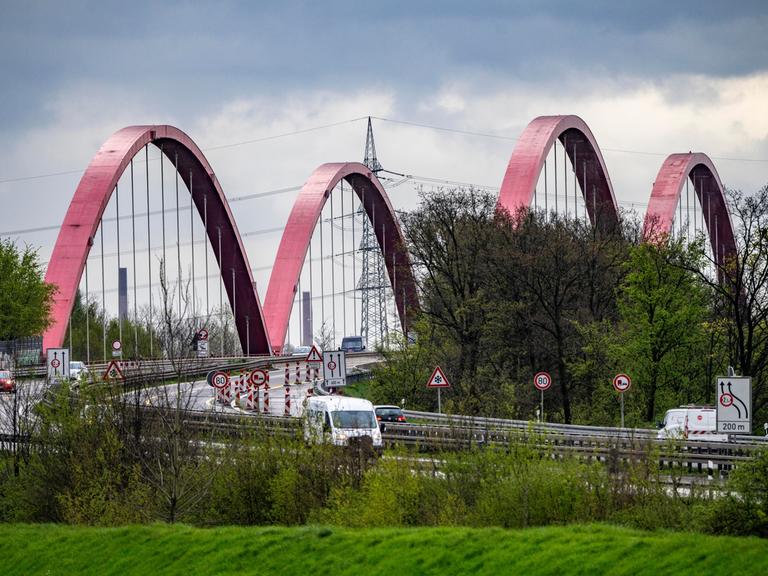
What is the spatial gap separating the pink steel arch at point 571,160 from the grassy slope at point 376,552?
40311mm

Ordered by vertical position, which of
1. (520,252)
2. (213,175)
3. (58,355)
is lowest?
(58,355)

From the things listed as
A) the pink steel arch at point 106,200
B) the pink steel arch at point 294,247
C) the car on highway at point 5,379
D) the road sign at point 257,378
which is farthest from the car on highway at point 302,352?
the road sign at point 257,378

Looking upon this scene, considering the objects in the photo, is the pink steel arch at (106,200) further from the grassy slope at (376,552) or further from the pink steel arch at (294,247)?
the grassy slope at (376,552)

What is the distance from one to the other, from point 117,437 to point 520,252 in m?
28.2

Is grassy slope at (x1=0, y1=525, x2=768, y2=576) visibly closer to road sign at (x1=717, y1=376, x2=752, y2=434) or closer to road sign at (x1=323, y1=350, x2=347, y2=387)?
road sign at (x1=717, y1=376, x2=752, y2=434)

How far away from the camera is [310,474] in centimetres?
2561

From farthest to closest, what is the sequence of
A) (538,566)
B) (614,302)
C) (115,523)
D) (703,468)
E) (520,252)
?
1. (614,302)
2. (520,252)
3. (703,468)
4. (115,523)
5. (538,566)

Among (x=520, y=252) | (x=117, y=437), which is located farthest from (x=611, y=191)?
(x=117, y=437)

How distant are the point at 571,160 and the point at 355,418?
4428cm

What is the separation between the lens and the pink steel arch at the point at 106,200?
54.8m

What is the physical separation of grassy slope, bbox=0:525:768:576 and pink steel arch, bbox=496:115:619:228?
40.3m

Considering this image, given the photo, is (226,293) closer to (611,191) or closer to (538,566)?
(611,191)

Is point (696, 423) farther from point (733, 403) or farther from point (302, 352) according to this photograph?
point (302, 352)

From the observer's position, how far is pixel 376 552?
62.4ft
